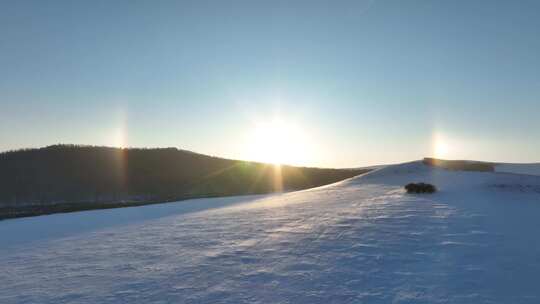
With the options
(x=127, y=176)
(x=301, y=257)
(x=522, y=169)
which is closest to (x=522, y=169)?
(x=522, y=169)

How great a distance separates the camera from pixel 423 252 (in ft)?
25.3

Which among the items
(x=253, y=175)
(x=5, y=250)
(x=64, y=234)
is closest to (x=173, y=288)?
(x=5, y=250)

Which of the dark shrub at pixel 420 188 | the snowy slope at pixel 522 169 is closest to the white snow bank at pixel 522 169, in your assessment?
the snowy slope at pixel 522 169

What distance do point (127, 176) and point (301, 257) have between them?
51.5 meters

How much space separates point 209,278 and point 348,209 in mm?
6964

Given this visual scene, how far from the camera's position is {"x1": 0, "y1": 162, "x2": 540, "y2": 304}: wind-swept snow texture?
19.6 feet

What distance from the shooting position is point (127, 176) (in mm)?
55250

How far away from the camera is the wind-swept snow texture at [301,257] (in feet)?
19.6

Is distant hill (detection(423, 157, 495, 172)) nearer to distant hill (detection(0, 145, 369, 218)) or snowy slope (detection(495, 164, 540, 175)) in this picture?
snowy slope (detection(495, 164, 540, 175))

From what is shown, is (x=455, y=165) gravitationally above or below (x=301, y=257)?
above

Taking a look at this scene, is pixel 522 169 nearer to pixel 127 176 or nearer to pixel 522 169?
pixel 522 169

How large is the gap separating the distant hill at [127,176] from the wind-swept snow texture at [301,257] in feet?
116

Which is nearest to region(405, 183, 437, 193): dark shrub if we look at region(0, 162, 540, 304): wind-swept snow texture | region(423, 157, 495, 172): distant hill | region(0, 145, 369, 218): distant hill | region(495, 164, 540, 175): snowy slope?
region(0, 162, 540, 304): wind-swept snow texture

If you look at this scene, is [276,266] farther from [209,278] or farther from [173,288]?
[173,288]
